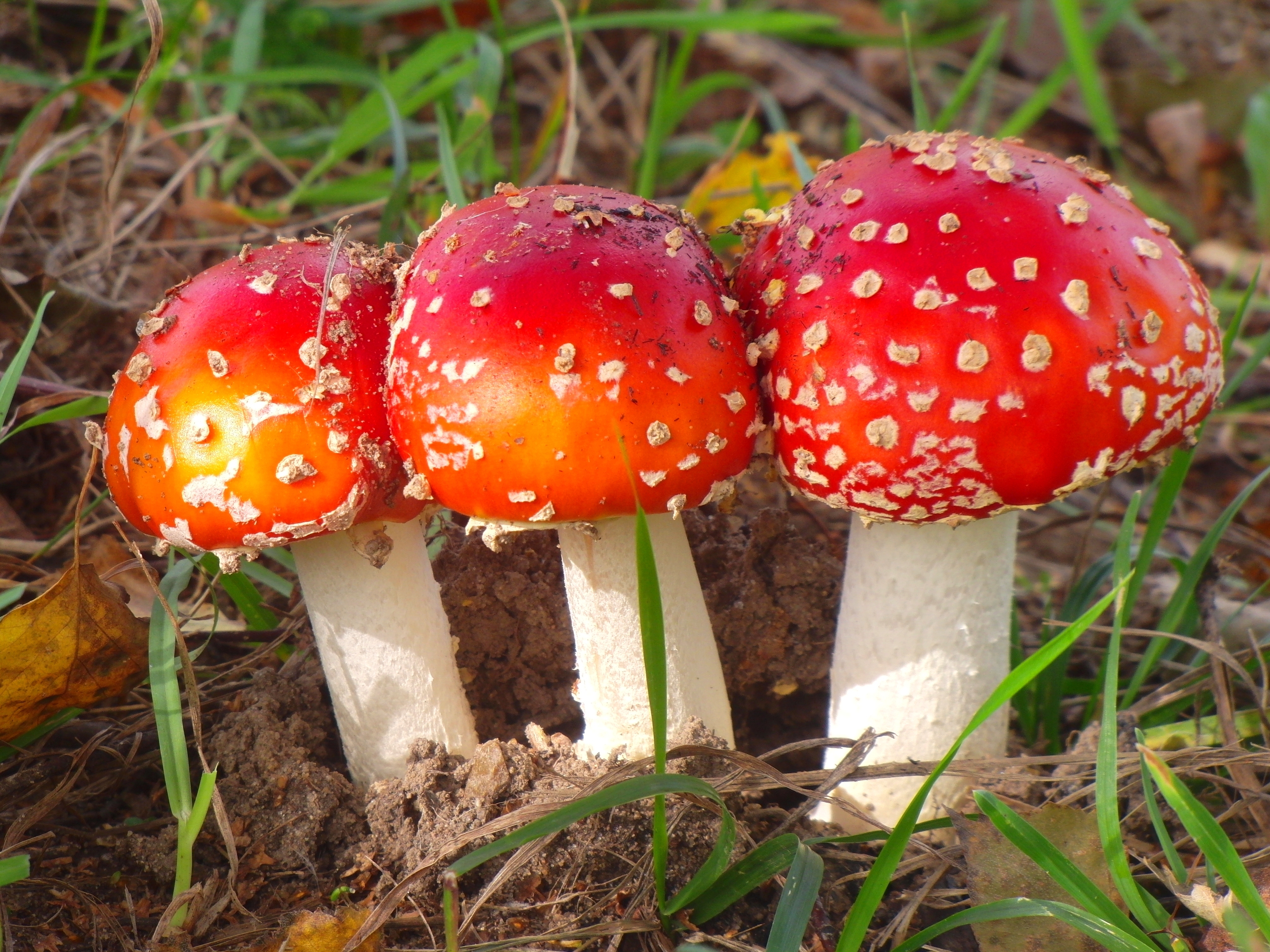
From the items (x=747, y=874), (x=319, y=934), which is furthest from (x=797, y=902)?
(x=319, y=934)

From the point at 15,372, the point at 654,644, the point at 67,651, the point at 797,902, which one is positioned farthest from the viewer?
the point at 15,372

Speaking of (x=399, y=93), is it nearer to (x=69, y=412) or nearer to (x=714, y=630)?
(x=69, y=412)

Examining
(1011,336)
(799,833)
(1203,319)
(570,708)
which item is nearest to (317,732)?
(570,708)

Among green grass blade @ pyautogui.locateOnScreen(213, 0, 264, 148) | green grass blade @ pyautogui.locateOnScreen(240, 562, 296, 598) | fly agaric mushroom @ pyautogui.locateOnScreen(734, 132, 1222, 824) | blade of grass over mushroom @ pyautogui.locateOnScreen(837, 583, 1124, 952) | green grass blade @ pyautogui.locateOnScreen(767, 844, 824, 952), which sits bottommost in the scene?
green grass blade @ pyautogui.locateOnScreen(767, 844, 824, 952)

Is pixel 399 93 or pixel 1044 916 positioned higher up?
pixel 399 93

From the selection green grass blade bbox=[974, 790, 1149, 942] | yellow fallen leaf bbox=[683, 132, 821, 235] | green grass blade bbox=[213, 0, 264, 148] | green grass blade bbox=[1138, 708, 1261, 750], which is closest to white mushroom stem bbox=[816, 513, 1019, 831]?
green grass blade bbox=[1138, 708, 1261, 750]

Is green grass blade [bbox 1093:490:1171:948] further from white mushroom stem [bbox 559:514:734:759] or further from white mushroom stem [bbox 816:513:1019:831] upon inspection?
white mushroom stem [bbox 559:514:734:759]
